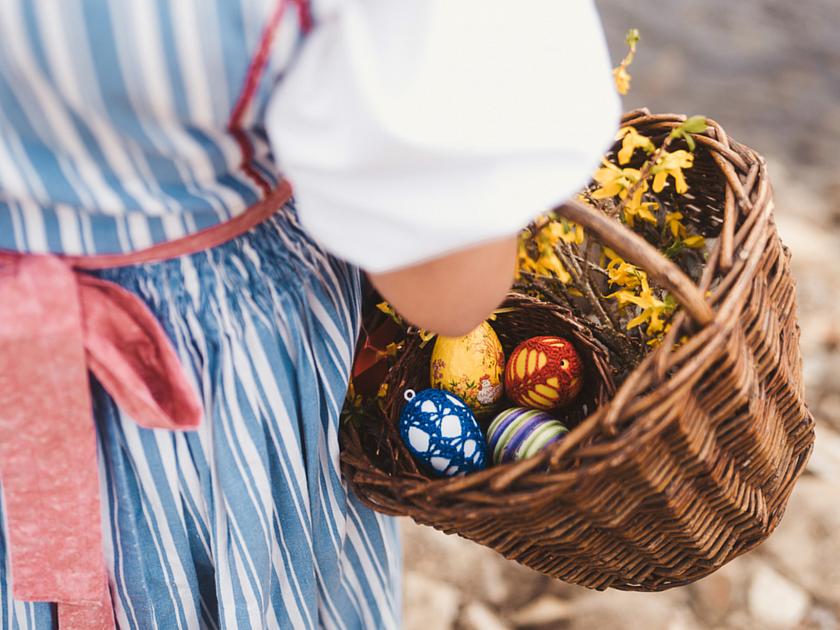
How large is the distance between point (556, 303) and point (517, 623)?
66cm

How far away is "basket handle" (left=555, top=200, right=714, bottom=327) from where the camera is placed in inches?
25.9

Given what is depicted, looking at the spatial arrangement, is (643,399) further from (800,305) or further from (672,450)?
(800,305)

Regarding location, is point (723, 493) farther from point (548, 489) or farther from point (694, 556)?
point (548, 489)

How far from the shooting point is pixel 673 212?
947 millimetres

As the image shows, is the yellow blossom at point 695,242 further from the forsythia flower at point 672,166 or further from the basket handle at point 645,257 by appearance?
the basket handle at point 645,257

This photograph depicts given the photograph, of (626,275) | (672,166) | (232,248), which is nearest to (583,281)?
(626,275)

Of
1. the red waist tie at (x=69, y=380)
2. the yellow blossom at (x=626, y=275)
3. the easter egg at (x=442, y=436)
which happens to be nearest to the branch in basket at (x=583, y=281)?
the yellow blossom at (x=626, y=275)

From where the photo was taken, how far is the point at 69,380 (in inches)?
26.2

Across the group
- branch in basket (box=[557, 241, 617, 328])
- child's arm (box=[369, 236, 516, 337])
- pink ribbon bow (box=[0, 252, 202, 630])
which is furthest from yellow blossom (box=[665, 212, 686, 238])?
pink ribbon bow (box=[0, 252, 202, 630])

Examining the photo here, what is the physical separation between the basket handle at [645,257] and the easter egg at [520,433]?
215mm

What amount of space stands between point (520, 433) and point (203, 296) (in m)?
0.35

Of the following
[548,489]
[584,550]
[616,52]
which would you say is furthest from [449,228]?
[616,52]

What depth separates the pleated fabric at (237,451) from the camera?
2.31 feet

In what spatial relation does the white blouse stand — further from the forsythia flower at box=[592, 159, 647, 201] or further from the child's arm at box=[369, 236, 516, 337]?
the forsythia flower at box=[592, 159, 647, 201]
